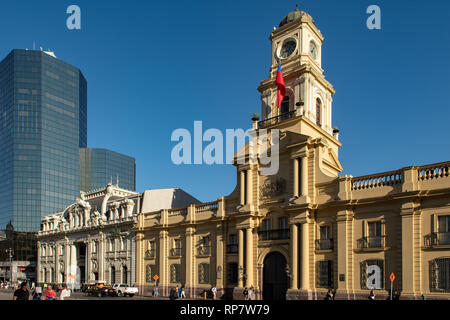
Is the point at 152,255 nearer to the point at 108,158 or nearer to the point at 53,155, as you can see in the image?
the point at 53,155

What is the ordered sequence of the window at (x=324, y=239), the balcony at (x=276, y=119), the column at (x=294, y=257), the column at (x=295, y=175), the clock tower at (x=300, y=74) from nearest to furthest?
the window at (x=324, y=239) → the column at (x=294, y=257) → the column at (x=295, y=175) → the balcony at (x=276, y=119) → the clock tower at (x=300, y=74)

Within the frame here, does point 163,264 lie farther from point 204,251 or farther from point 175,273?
point 204,251

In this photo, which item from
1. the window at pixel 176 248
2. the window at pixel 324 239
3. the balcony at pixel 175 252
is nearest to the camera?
the window at pixel 324 239

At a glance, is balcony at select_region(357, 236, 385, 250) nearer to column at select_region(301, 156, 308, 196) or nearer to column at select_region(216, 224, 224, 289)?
column at select_region(301, 156, 308, 196)

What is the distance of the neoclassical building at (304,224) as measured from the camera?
30.0 meters

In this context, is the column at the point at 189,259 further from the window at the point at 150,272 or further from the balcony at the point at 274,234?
the balcony at the point at 274,234

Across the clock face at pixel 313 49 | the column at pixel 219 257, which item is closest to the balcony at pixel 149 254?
the column at pixel 219 257

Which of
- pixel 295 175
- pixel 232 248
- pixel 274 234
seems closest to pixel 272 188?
pixel 295 175

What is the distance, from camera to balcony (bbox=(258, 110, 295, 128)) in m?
41.7

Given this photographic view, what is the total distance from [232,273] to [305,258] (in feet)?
29.4

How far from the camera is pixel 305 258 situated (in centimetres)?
3525

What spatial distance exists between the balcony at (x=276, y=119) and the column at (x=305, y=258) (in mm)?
10956
